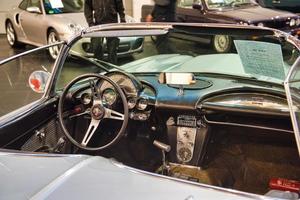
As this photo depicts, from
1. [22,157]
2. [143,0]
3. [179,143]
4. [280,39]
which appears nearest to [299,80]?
[280,39]

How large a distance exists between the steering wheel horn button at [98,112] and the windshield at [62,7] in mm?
6119

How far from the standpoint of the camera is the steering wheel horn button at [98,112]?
109 inches

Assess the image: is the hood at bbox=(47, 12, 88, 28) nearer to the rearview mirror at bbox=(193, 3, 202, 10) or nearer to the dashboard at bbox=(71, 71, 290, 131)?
→ the rearview mirror at bbox=(193, 3, 202, 10)

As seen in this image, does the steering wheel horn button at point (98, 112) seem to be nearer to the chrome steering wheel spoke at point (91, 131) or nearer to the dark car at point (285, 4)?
the chrome steering wheel spoke at point (91, 131)

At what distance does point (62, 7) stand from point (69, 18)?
1.58ft

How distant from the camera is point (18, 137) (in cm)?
257

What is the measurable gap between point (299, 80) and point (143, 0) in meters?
10.8

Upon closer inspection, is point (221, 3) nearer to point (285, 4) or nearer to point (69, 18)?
point (69, 18)

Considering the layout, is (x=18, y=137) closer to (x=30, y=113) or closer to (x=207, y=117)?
(x=30, y=113)

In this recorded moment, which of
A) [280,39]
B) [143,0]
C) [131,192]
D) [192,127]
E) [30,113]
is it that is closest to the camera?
[131,192]

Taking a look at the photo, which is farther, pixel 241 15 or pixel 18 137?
pixel 241 15

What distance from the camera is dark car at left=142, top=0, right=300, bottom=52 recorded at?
782 centimetres

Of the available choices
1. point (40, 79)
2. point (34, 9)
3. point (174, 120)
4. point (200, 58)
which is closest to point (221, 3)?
point (34, 9)

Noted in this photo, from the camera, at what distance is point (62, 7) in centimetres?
866
